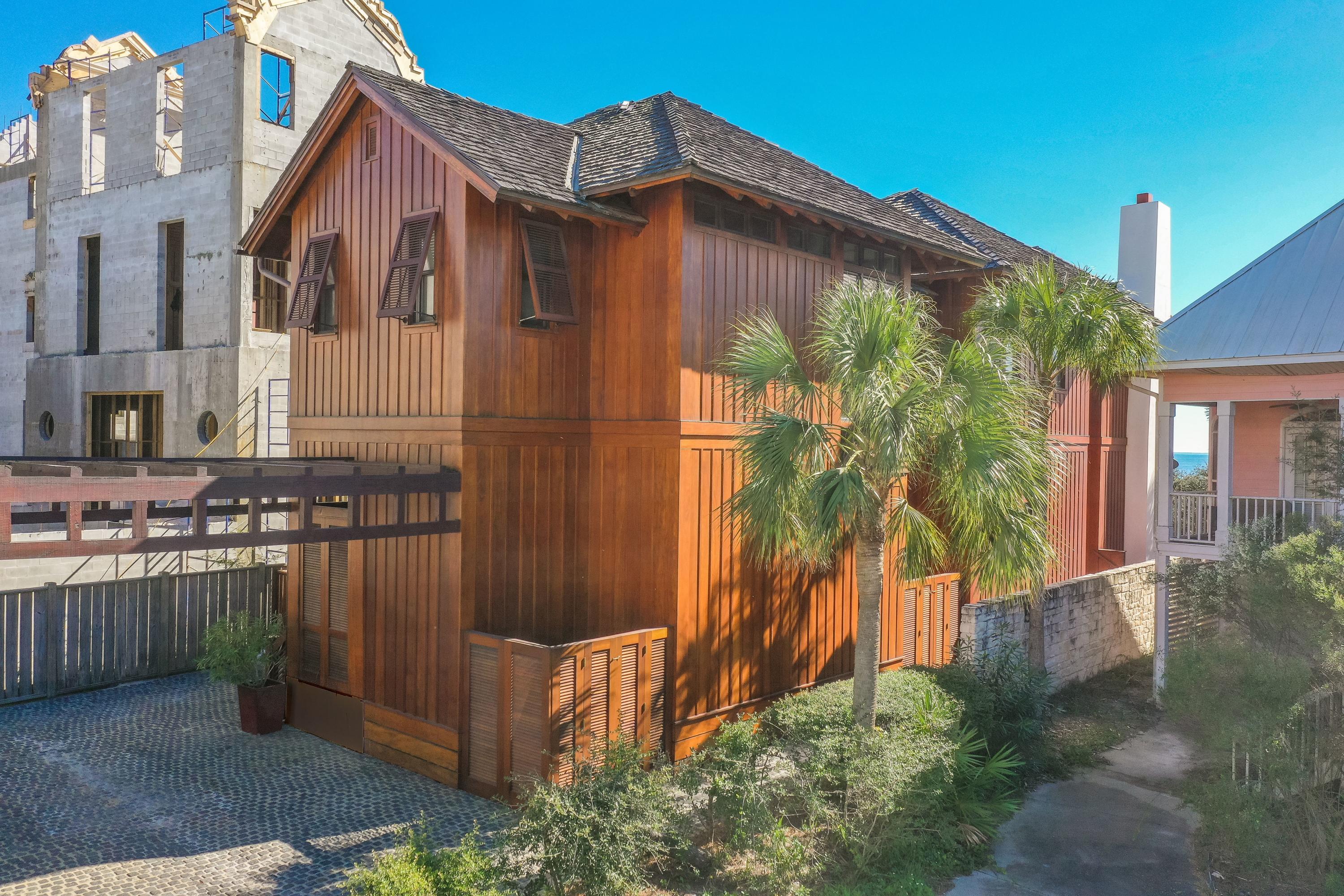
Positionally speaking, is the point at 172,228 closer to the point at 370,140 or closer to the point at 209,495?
the point at 370,140

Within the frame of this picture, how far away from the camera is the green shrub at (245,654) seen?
1102 cm

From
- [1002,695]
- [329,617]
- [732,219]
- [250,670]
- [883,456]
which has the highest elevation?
[732,219]

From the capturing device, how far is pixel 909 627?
12742 millimetres

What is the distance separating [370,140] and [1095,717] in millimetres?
12530

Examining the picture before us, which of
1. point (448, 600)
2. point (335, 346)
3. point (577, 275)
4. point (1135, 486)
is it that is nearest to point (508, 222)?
point (577, 275)

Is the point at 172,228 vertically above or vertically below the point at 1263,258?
above

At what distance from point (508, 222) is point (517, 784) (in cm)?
596

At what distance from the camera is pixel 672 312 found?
9.91 m

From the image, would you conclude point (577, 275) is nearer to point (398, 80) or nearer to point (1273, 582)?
point (398, 80)

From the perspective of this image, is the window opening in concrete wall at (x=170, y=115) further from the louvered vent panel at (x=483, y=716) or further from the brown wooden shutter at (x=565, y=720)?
the brown wooden shutter at (x=565, y=720)

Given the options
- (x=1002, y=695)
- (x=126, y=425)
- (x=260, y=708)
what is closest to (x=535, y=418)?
(x=260, y=708)

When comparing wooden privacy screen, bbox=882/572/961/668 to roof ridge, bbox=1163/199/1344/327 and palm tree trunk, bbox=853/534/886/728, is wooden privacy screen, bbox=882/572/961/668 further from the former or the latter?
roof ridge, bbox=1163/199/1344/327

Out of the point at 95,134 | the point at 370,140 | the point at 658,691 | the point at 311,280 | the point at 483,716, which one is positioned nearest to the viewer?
the point at 483,716

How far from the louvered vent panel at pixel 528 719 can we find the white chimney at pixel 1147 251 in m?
15.0
